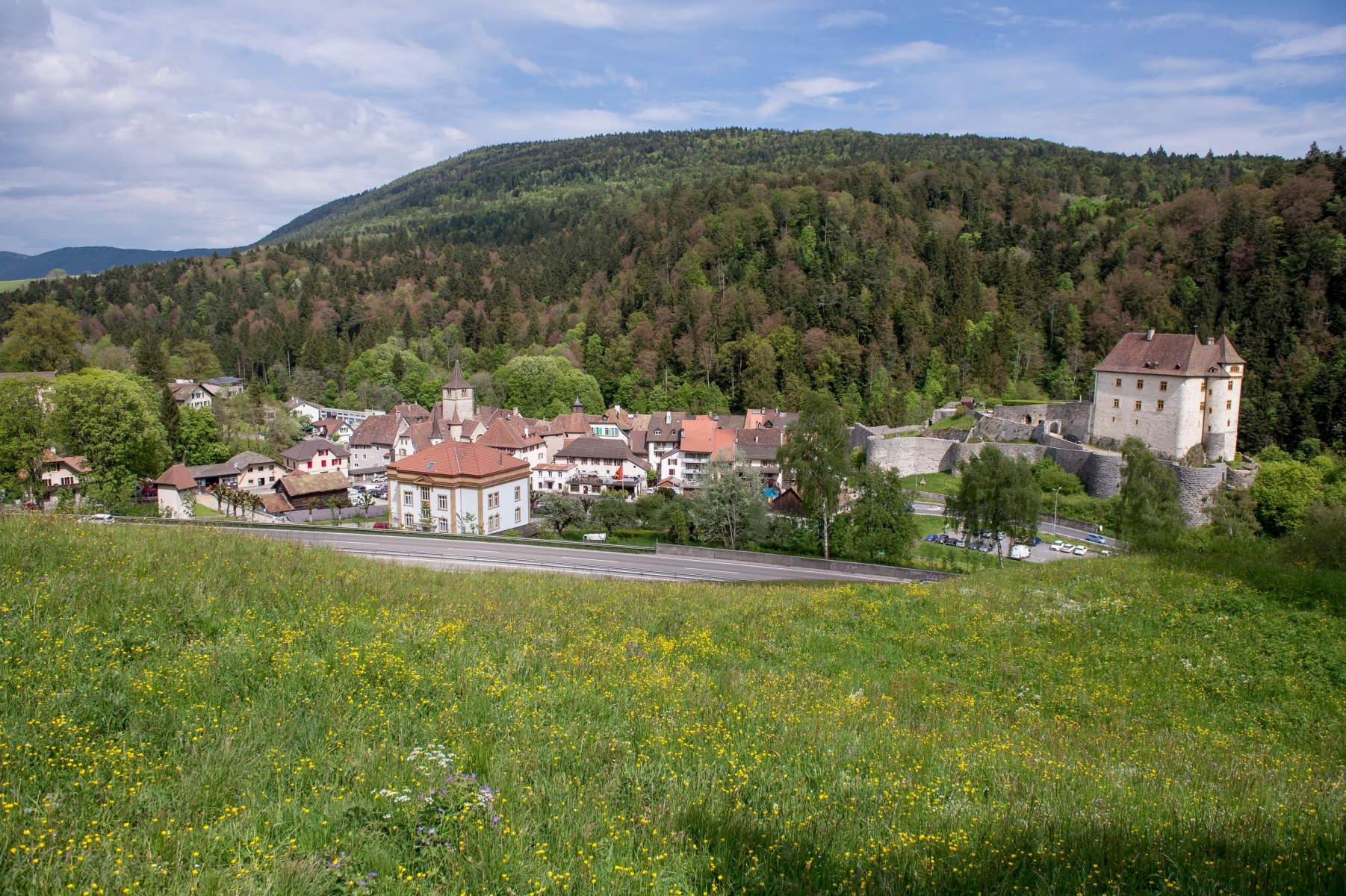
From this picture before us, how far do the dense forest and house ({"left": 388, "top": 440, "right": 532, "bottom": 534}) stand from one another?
41378 mm

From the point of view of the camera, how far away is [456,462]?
40.3 metres

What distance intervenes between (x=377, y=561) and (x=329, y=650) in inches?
295

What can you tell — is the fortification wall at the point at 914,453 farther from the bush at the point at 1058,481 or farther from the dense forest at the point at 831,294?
the dense forest at the point at 831,294

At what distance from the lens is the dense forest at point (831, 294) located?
228ft

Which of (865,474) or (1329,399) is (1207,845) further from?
(1329,399)

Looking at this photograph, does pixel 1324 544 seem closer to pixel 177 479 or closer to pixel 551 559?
pixel 551 559

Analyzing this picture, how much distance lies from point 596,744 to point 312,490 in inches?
2115

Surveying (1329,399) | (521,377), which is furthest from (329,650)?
(521,377)

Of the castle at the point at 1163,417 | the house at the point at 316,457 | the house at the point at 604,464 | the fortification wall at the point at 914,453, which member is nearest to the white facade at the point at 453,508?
the house at the point at 604,464

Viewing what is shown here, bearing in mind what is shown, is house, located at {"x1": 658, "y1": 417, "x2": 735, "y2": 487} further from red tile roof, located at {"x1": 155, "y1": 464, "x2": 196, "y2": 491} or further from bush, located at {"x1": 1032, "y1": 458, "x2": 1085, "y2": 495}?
red tile roof, located at {"x1": 155, "y1": 464, "x2": 196, "y2": 491}

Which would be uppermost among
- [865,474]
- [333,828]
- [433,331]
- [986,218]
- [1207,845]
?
[986,218]

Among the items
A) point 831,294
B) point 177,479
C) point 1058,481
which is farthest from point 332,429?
point 1058,481

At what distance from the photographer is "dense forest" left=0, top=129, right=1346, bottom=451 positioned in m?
69.4

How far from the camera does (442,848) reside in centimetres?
389
